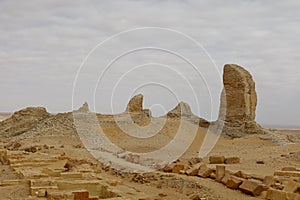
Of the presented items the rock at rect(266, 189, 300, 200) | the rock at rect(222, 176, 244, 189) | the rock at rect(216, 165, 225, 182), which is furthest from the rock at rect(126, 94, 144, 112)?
the rock at rect(266, 189, 300, 200)

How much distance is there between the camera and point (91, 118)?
1176 inches

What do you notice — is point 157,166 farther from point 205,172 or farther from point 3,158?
point 3,158

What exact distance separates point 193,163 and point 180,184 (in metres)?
3.56

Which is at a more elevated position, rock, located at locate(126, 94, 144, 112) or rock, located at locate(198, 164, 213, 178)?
rock, located at locate(126, 94, 144, 112)

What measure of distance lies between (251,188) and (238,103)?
2157cm

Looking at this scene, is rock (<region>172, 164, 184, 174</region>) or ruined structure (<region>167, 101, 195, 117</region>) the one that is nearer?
rock (<region>172, 164, 184, 174</region>)

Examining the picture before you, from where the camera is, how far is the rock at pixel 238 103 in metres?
29.7

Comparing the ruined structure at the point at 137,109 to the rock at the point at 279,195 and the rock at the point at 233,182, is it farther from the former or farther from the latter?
the rock at the point at 279,195

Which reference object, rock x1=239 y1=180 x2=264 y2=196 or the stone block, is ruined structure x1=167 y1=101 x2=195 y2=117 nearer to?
the stone block

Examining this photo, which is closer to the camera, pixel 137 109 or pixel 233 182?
pixel 233 182

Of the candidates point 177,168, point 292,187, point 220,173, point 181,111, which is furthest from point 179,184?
point 181,111

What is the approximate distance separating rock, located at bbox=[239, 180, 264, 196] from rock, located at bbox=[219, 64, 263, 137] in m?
20.2

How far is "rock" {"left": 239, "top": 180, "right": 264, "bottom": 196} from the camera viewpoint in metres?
8.96

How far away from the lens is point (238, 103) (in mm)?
30156
